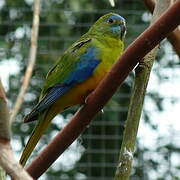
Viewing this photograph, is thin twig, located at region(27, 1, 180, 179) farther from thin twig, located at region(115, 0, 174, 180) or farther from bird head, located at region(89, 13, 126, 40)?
bird head, located at region(89, 13, 126, 40)

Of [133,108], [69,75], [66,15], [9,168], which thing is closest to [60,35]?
[66,15]

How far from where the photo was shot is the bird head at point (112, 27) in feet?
6.06

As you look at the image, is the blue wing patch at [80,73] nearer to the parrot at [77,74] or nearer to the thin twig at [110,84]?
the parrot at [77,74]

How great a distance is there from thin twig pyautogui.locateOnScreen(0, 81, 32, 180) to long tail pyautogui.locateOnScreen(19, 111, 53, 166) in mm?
474

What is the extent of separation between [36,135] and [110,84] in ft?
1.78

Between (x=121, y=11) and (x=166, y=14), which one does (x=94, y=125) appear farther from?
(x=166, y=14)

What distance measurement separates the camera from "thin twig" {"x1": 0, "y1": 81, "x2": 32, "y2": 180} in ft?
2.04

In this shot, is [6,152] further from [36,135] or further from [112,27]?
[112,27]

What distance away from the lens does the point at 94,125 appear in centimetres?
393

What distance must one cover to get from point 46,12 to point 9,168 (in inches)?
135

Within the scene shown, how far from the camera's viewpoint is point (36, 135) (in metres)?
1.37

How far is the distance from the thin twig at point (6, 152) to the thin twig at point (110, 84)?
0.58 feet

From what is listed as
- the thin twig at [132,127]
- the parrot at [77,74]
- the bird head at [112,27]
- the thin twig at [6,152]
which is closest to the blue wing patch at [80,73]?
the parrot at [77,74]

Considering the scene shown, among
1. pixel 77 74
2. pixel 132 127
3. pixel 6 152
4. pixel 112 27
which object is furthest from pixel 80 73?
pixel 6 152
